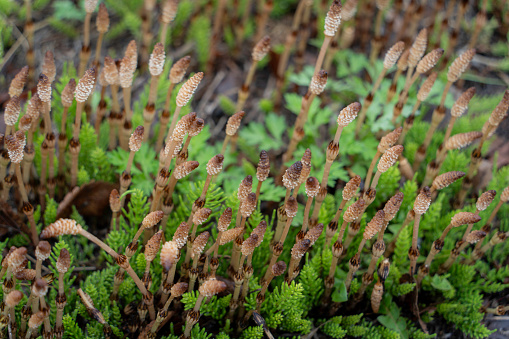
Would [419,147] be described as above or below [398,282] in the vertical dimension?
above

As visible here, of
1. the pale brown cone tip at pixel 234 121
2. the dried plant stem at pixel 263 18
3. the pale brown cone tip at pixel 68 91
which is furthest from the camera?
the dried plant stem at pixel 263 18

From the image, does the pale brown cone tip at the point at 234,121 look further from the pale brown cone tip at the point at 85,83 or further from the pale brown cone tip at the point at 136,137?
the pale brown cone tip at the point at 85,83

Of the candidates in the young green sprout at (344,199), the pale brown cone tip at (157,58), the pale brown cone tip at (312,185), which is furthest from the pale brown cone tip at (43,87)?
the young green sprout at (344,199)

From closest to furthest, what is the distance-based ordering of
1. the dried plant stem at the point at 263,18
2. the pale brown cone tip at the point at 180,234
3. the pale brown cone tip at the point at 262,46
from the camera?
the pale brown cone tip at the point at 180,234, the pale brown cone tip at the point at 262,46, the dried plant stem at the point at 263,18

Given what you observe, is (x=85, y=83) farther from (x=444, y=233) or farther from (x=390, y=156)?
(x=444, y=233)

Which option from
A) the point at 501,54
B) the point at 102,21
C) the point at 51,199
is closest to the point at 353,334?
the point at 51,199

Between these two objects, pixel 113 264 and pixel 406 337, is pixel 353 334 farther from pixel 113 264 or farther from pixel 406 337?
pixel 113 264

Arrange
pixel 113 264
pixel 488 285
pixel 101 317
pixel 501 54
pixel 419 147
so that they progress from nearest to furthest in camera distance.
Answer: pixel 101 317
pixel 113 264
pixel 488 285
pixel 419 147
pixel 501 54

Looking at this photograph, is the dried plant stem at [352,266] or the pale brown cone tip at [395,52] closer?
the dried plant stem at [352,266]

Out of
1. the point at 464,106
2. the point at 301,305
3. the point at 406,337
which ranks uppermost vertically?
the point at 464,106

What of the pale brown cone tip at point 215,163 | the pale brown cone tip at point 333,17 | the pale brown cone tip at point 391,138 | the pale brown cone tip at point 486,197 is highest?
the pale brown cone tip at point 333,17

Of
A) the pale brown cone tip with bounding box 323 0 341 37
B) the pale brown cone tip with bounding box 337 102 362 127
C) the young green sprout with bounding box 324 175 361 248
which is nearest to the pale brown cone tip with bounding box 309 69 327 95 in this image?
the pale brown cone tip with bounding box 323 0 341 37
